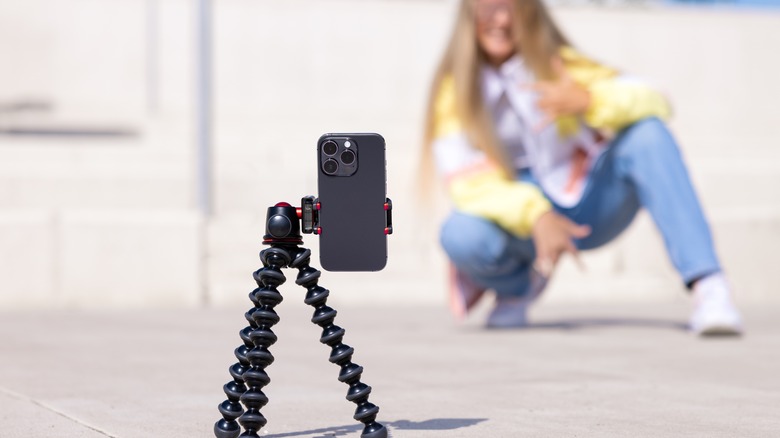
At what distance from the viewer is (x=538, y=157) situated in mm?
7086

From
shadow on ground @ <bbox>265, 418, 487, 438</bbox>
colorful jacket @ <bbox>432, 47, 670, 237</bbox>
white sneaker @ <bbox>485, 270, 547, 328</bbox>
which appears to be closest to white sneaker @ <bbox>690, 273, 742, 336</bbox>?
colorful jacket @ <bbox>432, 47, 670, 237</bbox>

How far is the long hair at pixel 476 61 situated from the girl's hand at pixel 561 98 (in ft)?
0.75

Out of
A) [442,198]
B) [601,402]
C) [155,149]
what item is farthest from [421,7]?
[601,402]

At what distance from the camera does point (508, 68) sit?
716 centimetres

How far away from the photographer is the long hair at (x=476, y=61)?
272 inches

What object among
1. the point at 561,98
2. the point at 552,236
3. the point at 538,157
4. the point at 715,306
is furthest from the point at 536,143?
the point at 715,306

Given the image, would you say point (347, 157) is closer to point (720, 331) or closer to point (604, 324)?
point (720, 331)

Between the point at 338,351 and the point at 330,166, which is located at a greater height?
the point at 330,166

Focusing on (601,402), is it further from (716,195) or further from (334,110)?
(334,110)

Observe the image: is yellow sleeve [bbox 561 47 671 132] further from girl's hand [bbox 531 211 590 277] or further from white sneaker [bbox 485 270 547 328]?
A: white sneaker [bbox 485 270 547 328]

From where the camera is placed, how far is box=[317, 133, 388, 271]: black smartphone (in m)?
3.31

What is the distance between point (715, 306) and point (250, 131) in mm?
12418

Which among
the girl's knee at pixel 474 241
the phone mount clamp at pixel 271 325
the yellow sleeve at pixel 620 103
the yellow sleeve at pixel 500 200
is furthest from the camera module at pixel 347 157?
the yellow sleeve at pixel 620 103

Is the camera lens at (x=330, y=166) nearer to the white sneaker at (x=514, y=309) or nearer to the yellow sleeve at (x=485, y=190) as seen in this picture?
the yellow sleeve at (x=485, y=190)
